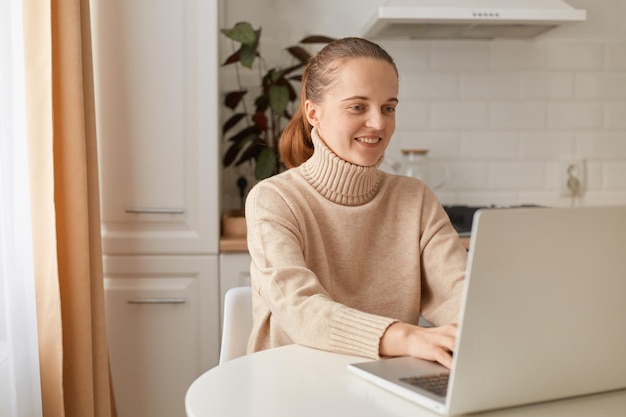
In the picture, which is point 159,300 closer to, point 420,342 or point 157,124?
point 157,124

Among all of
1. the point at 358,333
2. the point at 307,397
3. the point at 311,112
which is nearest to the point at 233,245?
the point at 311,112

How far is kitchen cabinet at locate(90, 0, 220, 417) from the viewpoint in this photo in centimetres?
247

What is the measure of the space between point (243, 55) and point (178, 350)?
977 mm

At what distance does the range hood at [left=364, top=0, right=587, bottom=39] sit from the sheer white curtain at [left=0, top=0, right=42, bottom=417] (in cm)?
126

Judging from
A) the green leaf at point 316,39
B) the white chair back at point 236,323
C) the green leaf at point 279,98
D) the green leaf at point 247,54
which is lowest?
the white chair back at point 236,323

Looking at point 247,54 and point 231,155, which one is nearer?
point 247,54

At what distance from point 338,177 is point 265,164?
1.11 metres

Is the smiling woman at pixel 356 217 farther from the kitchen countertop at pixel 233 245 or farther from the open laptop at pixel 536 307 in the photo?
the kitchen countertop at pixel 233 245

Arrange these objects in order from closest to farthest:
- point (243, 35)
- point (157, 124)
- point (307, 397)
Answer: point (307, 397) → point (157, 124) → point (243, 35)

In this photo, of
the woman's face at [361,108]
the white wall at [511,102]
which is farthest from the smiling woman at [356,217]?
the white wall at [511,102]

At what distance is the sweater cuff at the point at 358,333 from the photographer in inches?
45.4

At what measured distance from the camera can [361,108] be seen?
5.07 ft

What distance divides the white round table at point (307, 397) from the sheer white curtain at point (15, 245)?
0.80 meters

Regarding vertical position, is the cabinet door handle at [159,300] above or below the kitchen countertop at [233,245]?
below
